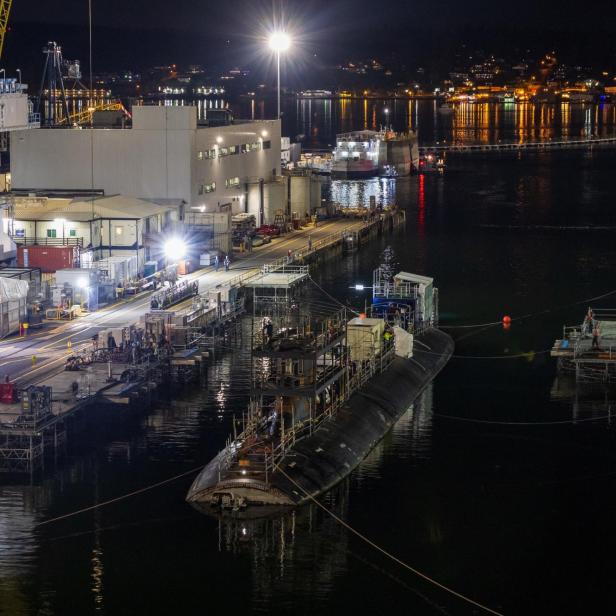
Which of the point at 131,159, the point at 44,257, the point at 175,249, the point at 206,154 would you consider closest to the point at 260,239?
the point at 206,154

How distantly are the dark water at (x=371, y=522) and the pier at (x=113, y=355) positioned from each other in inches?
32.0

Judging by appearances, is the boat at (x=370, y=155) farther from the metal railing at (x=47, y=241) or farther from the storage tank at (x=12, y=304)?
the storage tank at (x=12, y=304)

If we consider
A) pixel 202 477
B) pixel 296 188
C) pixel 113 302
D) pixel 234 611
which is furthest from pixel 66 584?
pixel 296 188

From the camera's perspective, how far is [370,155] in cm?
9956

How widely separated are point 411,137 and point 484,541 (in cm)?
8412

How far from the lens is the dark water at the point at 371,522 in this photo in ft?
69.4

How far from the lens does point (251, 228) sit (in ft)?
185

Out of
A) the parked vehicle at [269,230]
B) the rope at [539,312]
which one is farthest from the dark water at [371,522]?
the parked vehicle at [269,230]

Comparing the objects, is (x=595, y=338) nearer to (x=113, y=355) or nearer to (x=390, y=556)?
(x=113, y=355)

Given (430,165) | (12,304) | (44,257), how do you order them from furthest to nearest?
(430,165) < (44,257) < (12,304)

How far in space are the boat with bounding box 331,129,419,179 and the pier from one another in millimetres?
49238

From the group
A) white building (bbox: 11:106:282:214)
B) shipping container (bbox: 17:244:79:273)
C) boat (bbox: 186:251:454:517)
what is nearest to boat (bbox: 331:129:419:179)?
white building (bbox: 11:106:282:214)

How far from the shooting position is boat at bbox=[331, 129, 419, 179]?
3858 inches

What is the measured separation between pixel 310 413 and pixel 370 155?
74.3 metres
